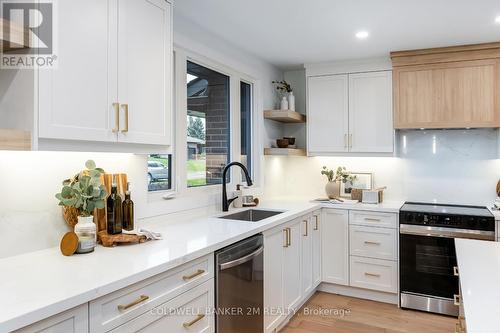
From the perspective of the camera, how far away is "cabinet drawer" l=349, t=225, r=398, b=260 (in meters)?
3.54

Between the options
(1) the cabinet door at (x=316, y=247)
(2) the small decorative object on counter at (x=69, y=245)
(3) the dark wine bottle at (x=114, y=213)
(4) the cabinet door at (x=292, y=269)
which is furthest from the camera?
(1) the cabinet door at (x=316, y=247)

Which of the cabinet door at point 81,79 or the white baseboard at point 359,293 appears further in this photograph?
the white baseboard at point 359,293

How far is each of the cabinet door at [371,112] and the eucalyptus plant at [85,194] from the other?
2.89 metres

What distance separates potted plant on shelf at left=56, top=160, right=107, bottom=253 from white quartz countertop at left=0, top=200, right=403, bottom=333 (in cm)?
8

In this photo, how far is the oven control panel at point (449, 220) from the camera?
3141 millimetres

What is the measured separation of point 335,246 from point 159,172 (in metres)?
2.01

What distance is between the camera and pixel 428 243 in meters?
3.32

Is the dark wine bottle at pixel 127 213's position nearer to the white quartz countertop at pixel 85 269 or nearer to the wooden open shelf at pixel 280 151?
the white quartz countertop at pixel 85 269

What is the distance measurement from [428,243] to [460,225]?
307mm

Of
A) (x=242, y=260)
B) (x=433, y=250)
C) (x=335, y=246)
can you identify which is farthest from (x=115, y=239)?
(x=433, y=250)

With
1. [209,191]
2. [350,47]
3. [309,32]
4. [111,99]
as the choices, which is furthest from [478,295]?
[350,47]

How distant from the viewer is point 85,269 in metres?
1.51

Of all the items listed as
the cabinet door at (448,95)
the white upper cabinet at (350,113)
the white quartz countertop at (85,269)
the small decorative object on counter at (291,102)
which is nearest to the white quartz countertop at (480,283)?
the white quartz countertop at (85,269)

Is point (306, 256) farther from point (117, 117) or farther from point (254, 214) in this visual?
point (117, 117)
